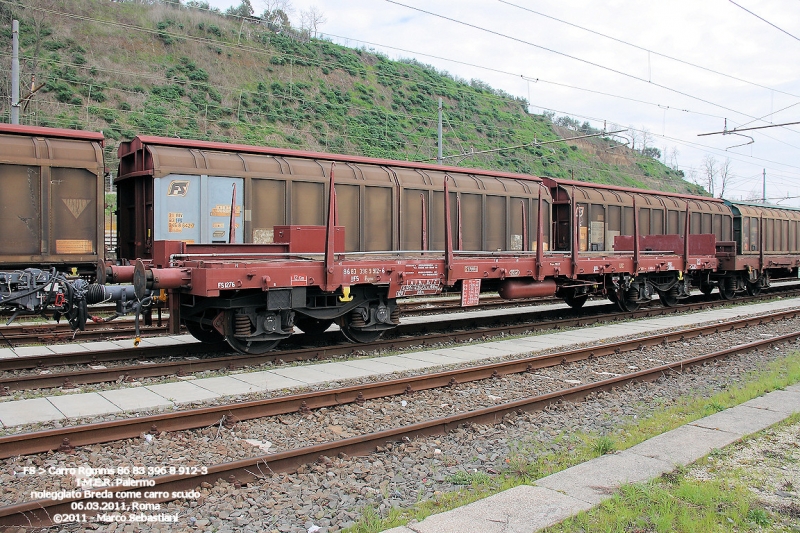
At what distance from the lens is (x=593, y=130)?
3428 inches

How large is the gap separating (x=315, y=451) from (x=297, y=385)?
2823 mm

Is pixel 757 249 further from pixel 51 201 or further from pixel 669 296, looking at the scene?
pixel 51 201

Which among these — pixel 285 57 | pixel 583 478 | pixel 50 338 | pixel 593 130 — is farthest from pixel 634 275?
pixel 593 130

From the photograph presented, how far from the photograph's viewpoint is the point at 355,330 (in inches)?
459

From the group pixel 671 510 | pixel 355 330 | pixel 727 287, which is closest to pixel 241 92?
pixel 727 287

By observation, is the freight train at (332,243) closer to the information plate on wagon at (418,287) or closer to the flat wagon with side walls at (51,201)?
the information plate on wagon at (418,287)

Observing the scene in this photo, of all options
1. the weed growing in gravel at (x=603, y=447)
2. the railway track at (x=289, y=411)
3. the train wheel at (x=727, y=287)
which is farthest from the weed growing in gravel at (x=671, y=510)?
the train wheel at (x=727, y=287)

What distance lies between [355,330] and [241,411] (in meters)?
5.09

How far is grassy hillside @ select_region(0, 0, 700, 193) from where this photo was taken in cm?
3984

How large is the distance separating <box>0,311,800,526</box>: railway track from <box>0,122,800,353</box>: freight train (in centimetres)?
282

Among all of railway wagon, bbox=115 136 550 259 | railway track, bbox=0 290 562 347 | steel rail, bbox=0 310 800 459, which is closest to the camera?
steel rail, bbox=0 310 800 459

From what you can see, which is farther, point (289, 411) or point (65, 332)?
point (65, 332)

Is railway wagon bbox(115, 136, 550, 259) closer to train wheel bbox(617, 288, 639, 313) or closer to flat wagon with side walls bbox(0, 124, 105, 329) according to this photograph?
flat wagon with side walls bbox(0, 124, 105, 329)

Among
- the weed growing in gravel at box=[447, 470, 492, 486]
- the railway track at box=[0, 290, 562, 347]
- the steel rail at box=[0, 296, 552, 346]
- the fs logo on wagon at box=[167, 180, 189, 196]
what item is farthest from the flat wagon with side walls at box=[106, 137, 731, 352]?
the weed growing in gravel at box=[447, 470, 492, 486]
